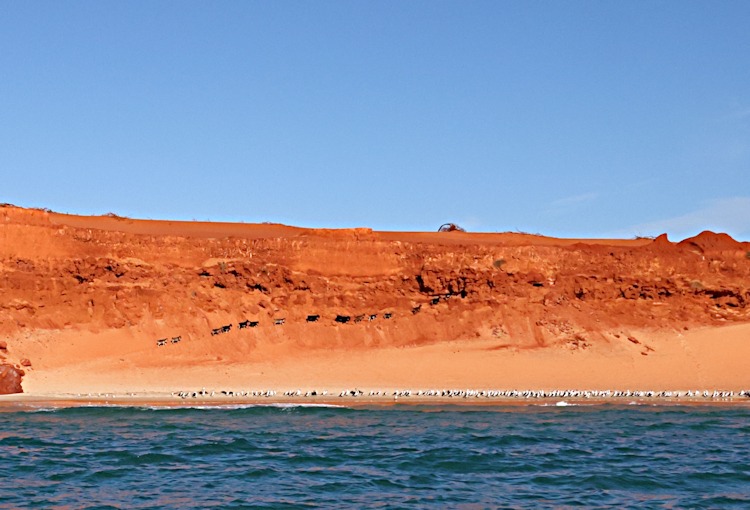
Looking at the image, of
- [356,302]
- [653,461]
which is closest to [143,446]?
[653,461]

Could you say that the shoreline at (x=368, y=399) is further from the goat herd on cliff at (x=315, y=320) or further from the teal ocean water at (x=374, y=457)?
the goat herd on cliff at (x=315, y=320)

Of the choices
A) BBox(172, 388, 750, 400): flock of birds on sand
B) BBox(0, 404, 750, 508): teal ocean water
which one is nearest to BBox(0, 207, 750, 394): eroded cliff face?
BBox(172, 388, 750, 400): flock of birds on sand

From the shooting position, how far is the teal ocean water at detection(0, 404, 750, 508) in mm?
14219

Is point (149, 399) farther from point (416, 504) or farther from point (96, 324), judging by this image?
point (416, 504)

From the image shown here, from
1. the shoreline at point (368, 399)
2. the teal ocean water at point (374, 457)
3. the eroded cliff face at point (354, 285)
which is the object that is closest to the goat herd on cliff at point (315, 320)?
the eroded cliff face at point (354, 285)

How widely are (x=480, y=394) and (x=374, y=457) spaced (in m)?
10.9

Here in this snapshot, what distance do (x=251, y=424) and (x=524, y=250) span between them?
1799 cm

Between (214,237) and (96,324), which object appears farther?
(214,237)

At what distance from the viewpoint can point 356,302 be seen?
116ft

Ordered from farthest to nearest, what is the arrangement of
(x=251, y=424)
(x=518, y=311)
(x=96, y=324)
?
(x=518, y=311) → (x=96, y=324) → (x=251, y=424)

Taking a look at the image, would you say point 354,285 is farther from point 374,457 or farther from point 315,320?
point 374,457

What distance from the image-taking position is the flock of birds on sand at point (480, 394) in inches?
1076

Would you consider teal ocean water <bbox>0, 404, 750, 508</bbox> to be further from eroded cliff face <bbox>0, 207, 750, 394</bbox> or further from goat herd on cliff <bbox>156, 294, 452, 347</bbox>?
eroded cliff face <bbox>0, 207, 750, 394</bbox>

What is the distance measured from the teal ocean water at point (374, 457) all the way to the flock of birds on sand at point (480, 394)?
7.23 ft
